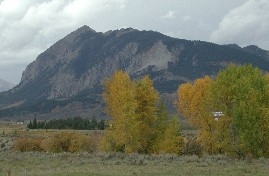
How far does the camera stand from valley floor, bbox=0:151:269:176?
105 ft

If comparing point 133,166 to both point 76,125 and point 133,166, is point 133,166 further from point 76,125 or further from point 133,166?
point 76,125

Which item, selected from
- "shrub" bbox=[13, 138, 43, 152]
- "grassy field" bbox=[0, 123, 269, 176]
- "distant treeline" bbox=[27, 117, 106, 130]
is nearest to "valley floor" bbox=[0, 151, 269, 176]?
"grassy field" bbox=[0, 123, 269, 176]

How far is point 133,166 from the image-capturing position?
38344 millimetres

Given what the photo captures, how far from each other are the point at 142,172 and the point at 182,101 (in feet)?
114

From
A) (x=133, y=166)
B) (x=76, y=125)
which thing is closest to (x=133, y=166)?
(x=133, y=166)

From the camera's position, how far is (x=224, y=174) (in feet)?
101

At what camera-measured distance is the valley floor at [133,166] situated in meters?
32.1

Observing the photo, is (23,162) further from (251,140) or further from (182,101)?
(182,101)

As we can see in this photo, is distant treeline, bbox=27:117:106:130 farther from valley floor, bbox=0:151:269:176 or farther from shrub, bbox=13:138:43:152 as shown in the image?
valley floor, bbox=0:151:269:176

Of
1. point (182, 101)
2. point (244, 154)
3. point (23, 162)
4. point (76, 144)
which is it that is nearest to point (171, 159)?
point (244, 154)

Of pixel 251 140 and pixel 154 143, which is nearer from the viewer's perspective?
pixel 251 140

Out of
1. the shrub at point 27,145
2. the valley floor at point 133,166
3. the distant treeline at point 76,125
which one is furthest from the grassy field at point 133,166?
the distant treeline at point 76,125

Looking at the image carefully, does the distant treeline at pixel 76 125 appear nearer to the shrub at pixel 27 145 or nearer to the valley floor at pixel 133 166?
the shrub at pixel 27 145

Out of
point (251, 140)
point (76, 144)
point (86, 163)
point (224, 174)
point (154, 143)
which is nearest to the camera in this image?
point (224, 174)
